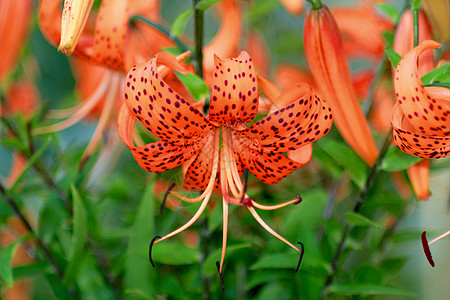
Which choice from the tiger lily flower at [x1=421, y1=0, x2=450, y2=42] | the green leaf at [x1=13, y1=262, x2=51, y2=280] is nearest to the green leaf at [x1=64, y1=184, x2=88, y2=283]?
the green leaf at [x1=13, y1=262, x2=51, y2=280]

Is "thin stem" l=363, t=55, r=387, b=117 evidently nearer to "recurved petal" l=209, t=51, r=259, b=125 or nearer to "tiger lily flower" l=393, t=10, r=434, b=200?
"tiger lily flower" l=393, t=10, r=434, b=200

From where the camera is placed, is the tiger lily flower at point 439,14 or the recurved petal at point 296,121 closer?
the recurved petal at point 296,121

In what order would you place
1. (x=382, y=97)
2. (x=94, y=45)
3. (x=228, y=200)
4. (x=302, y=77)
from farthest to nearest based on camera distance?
1. (x=302, y=77)
2. (x=382, y=97)
3. (x=94, y=45)
4. (x=228, y=200)

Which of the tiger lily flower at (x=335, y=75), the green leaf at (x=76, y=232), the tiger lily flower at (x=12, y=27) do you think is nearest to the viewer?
the tiger lily flower at (x=335, y=75)

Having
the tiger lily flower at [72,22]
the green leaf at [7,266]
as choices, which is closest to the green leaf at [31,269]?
the green leaf at [7,266]

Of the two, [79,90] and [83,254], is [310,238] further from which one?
[79,90]

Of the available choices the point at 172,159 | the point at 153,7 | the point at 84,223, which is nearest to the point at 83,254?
the point at 84,223

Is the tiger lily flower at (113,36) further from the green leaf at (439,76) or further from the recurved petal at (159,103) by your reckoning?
the green leaf at (439,76)
